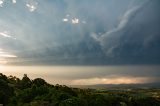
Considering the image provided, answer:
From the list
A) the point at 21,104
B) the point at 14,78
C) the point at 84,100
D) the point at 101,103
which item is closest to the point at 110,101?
the point at 101,103

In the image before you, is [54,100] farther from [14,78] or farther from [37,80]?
[14,78]

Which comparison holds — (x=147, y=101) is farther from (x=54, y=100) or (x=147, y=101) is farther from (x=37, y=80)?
(x=54, y=100)

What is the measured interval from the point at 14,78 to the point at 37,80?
83.9ft

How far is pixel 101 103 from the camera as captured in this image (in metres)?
111

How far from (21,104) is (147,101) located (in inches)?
3517

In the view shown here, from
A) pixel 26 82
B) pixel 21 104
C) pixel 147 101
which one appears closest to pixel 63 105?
pixel 21 104

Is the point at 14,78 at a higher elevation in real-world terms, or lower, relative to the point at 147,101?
higher

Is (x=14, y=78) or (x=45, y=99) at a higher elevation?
(x=14, y=78)

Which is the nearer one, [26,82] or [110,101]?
[110,101]

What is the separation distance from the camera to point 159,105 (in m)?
170

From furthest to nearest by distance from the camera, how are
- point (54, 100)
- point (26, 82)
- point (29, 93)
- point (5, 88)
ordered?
point (26, 82) < point (5, 88) < point (29, 93) < point (54, 100)

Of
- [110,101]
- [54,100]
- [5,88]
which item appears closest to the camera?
[54,100]

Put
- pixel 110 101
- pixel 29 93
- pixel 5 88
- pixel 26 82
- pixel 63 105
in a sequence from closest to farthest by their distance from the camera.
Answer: pixel 63 105
pixel 29 93
pixel 5 88
pixel 110 101
pixel 26 82

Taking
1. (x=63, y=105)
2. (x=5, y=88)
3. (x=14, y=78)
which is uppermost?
(x=14, y=78)
